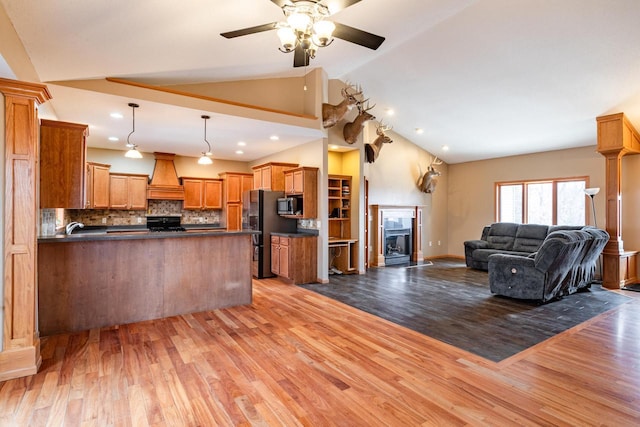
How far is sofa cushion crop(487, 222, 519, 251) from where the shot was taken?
293 inches

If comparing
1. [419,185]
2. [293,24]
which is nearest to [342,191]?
[419,185]

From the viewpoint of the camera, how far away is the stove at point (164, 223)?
788 cm

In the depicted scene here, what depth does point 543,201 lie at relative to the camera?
768 cm

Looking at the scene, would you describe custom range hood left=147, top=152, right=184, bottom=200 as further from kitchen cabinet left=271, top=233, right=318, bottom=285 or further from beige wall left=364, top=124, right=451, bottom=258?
beige wall left=364, top=124, right=451, bottom=258

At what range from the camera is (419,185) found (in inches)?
348

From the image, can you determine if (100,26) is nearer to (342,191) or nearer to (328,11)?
(328,11)

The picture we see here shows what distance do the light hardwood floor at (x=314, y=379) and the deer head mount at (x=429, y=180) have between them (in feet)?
17.7

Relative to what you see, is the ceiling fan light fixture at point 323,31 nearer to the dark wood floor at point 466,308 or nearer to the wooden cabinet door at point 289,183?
the dark wood floor at point 466,308

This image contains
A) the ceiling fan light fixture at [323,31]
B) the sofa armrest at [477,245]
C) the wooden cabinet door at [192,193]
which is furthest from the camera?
the wooden cabinet door at [192,193]

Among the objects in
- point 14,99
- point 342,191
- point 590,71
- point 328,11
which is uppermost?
point 590,71

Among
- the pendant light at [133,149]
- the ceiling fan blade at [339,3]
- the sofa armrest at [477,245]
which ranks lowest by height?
the sofa armrest at [477,245]

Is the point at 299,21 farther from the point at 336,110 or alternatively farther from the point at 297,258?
the point at 297,258

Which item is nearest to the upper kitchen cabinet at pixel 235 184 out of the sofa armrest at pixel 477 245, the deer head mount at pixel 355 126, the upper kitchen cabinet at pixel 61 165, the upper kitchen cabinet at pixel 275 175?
the upper kitchen cabinet at pixel 275 175

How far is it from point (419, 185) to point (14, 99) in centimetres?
805
